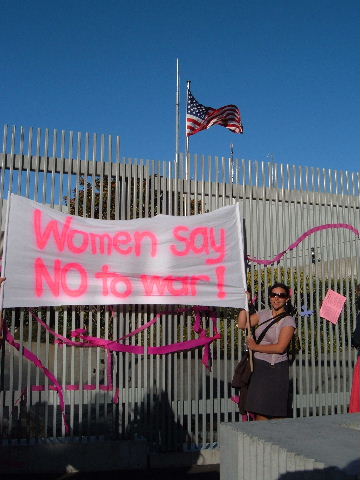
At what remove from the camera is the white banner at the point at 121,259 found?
19.7 feet

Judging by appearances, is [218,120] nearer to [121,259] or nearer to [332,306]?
[332,306]

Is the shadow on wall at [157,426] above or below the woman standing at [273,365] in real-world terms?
below

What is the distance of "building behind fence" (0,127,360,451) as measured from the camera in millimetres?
6266

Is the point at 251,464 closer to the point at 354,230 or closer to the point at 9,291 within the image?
the point at 9,291

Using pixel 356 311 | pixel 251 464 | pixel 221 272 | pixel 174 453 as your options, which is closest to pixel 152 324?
pixel 221 272

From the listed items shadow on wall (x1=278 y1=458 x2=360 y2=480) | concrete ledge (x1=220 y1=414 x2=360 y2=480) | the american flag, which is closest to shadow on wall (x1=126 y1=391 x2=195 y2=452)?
concrete ledge (x1=220 y1=414 x2=360 y2=480)

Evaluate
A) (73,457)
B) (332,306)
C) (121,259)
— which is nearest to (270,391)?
(121,259)

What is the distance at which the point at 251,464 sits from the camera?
2826 millimetres

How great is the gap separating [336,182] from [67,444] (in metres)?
5.09

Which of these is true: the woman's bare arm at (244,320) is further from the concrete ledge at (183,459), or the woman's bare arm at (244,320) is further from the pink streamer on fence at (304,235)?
the concrete ledge at (183,459)

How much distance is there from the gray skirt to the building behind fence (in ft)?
4.31

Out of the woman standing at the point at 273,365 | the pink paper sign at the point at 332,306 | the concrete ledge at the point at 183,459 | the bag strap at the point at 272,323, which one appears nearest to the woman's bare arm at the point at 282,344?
the woman standing at the point at 273,365

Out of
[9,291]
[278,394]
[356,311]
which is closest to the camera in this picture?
[278,394]

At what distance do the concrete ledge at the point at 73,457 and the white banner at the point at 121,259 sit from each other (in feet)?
5.11
